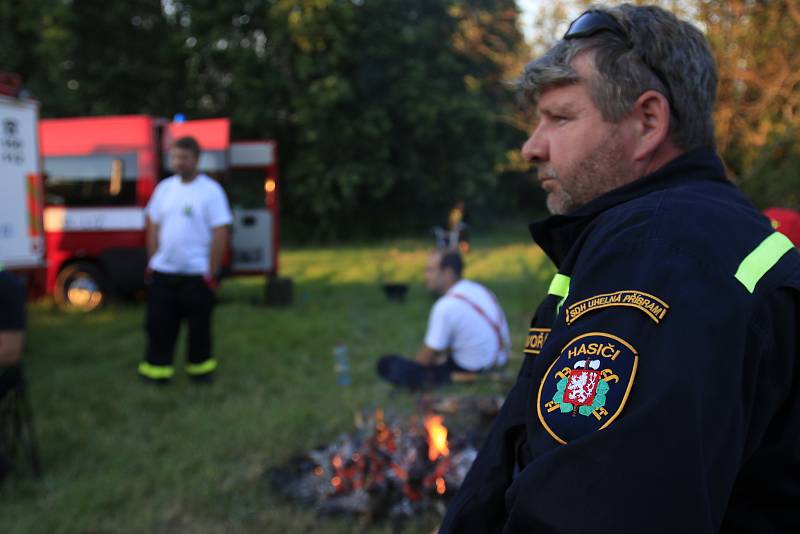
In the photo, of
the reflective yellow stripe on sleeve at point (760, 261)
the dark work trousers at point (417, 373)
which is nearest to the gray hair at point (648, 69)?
the reflective yellow stripe on sleeve at point (760, 261)

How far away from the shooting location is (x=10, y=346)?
3662mm

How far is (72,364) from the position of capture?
6688 millimetres

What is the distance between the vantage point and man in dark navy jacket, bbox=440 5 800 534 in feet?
2.81

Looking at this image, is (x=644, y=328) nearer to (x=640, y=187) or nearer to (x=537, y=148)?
(x=640, y=187)

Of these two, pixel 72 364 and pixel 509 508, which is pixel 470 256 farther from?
pixel 509 508

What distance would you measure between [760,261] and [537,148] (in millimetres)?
473

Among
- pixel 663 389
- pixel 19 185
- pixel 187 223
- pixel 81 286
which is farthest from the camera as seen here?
pixel 81 286

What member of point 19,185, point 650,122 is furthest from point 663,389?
point 19,185

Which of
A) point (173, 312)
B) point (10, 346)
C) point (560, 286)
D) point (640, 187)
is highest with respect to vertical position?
point (640, 187)

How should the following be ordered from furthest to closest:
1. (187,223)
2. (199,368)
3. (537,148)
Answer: (199,368)
(187,223)
(537,148)

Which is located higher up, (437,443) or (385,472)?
(437,443)

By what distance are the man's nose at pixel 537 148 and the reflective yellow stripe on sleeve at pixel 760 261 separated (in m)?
0.43

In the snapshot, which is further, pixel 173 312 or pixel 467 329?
pixel 173 312

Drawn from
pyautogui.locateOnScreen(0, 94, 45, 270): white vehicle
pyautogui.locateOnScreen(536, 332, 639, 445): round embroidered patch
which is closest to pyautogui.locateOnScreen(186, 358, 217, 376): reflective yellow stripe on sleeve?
pyautogui.locateOnScreen(0, 94, 45, 270): white vehicle
